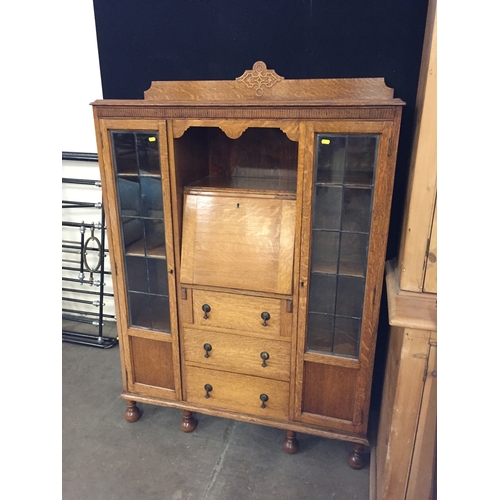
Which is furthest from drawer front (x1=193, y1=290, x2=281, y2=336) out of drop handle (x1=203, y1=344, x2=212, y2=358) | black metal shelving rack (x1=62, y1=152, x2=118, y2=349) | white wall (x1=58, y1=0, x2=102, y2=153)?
white wall (x1=58, y1=0, x2=102, y2=153)

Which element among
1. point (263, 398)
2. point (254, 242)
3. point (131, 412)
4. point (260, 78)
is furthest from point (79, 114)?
point (263, 398)

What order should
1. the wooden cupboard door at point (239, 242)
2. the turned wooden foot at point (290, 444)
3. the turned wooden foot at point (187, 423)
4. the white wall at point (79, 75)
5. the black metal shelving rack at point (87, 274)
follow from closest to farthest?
the wooden cupboard door at point (239, 242) → the turned wooden foot at point (290, 444) → the turned wooden foot at point (187, 423) → the white wall at point (79, 75) → the black metal shelving rack at point (87, 274)

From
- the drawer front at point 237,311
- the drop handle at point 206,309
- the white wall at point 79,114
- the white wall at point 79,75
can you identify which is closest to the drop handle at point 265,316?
the drawer front at point 237,311

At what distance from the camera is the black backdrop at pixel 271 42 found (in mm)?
1729

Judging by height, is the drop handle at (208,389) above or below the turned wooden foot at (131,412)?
above

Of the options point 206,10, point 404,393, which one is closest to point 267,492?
point 404,393

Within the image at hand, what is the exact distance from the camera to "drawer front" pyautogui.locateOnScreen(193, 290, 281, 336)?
1.80 m

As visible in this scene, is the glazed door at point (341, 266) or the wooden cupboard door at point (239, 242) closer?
the glazed door at point (341, 266)

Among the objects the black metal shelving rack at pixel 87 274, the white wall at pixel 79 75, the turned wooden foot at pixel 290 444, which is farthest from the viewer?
the black metal shelving rack at pixel 87 274

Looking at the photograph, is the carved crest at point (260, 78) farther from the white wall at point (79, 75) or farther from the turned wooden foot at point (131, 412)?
the turned wooden foot at point (131, 412)

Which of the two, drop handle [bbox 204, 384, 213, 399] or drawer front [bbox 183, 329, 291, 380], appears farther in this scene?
drop handle [bbox 204, 384, 213, 399]

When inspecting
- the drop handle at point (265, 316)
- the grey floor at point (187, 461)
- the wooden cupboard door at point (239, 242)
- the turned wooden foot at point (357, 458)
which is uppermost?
the wooden cupboard door at point (239, 242)

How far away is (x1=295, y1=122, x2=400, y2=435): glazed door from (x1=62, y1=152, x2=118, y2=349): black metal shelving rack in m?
1.63

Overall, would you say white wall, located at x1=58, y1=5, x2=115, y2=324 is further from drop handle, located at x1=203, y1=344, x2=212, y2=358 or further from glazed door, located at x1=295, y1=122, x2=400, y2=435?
glazed door, located at x1=295, y1=122, x2=400, y2=435
